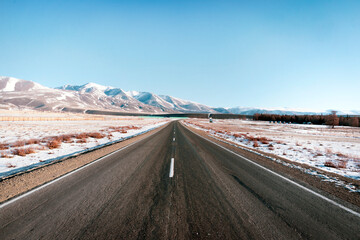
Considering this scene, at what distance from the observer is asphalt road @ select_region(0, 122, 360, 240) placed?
296cm

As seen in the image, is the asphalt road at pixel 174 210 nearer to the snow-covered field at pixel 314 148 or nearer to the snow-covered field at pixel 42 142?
the snow-covered field at pixel 314 148

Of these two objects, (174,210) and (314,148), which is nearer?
(174,210)

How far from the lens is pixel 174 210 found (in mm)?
3662

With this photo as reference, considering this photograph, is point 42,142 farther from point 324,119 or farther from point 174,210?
point 324,119

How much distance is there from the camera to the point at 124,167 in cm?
718

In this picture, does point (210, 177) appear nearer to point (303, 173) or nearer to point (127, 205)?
point (127, 205)

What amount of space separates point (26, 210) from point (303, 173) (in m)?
9.06

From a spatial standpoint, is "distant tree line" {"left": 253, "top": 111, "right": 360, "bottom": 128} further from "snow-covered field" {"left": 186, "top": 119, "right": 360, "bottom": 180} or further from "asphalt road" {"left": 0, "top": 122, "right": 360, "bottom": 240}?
"asphalt road" {"left": 0, "top": 122, "right": 360, "bottom": 240}

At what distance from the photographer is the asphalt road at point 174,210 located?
296 cm

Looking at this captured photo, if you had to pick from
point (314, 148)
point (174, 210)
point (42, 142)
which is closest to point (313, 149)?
point (314, 148)

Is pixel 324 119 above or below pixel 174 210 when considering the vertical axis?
above

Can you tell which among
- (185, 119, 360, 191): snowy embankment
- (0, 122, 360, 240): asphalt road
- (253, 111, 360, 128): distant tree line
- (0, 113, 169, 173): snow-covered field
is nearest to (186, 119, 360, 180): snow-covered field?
(185, 119, 360, 191): snowy embankment

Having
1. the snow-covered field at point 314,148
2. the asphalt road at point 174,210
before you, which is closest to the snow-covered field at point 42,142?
the asphalt road at point 174,210

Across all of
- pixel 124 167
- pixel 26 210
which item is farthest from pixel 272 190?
pixel 26 210
